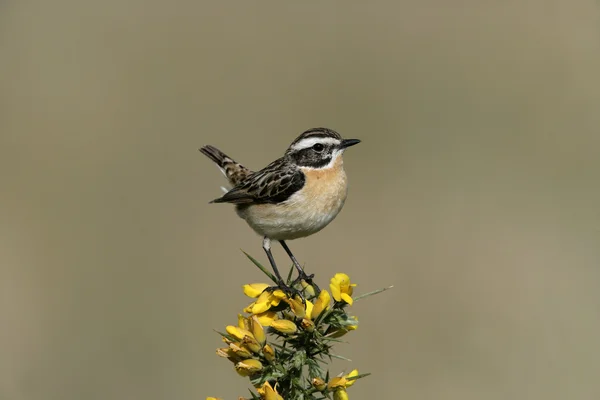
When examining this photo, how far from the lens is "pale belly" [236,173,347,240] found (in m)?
5.40

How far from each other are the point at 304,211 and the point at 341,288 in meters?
1.79

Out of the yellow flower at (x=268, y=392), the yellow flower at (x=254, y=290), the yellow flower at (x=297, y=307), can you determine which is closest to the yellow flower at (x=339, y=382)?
the yellow flower at (x=268, y=392)

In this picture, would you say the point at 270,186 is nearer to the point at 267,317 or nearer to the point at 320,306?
the point at 267,317

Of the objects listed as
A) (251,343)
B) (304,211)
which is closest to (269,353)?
(251,343)

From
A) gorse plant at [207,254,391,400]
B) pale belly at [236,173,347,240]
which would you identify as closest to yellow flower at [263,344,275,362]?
gorse plant at [207,254,391,400]

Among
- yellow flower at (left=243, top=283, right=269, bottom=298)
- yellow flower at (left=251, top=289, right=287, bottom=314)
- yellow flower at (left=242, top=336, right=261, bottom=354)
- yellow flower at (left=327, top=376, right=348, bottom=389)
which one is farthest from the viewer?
yellow flower at (left=243, top=283, right=269, bottom=298)

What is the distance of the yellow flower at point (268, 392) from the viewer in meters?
3.23

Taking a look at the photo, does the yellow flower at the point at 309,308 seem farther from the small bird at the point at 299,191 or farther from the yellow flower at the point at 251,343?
the small bird at the point at 299,191

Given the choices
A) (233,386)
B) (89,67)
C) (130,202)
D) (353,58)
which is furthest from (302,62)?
(233,386)

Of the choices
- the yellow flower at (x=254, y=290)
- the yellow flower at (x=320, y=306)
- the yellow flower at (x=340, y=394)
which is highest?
the yellow flower at (x=254, y=290)

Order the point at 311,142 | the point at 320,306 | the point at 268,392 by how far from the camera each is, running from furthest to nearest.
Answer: the point at 311,142, the point at 320,306, the point at 268,392

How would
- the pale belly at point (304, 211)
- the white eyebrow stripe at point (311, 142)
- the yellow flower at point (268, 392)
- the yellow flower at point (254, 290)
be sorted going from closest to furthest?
the yellow flower at point (268, 392) < the yellow flower at point (254, 290) < the pale belly at point (304, 211) < the white eyebrow stripe at point (311, 142)

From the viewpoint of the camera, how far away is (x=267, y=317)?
3.70 metres

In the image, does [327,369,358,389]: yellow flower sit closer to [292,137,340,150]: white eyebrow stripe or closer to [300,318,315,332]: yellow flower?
[300,318,315,332]: yellow flower
